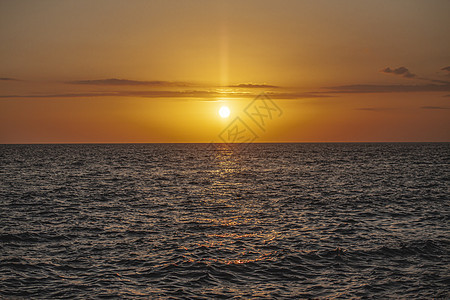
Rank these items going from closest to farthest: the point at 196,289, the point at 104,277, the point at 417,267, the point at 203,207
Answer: the point at 196,289 < the point at 104,277 < the point at 417,267 < the point at 203,207

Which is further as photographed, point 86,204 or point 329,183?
point 329,183

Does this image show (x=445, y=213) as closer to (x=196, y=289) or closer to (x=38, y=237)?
(x=196, y=289)

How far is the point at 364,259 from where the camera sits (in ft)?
66.4

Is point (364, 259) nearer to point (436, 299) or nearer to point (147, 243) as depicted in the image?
point (436, 299)

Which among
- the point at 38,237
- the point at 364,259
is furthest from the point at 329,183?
the point at 38,237

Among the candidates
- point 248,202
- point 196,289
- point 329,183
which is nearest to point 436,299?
point 196,289

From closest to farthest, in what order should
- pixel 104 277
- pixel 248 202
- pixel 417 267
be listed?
pixel 104 277, pixel 417 267, pixel 248 202

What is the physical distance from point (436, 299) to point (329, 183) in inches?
1654

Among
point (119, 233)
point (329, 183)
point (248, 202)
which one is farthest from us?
point (329, 183)

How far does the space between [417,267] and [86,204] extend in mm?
29070

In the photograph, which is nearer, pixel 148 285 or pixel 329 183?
pixel 148 285

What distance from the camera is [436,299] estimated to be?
15.3m

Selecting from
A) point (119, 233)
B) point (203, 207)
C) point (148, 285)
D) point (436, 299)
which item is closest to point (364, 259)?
point (436, 299)

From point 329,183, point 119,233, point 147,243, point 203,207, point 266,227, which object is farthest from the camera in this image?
point 329,183
